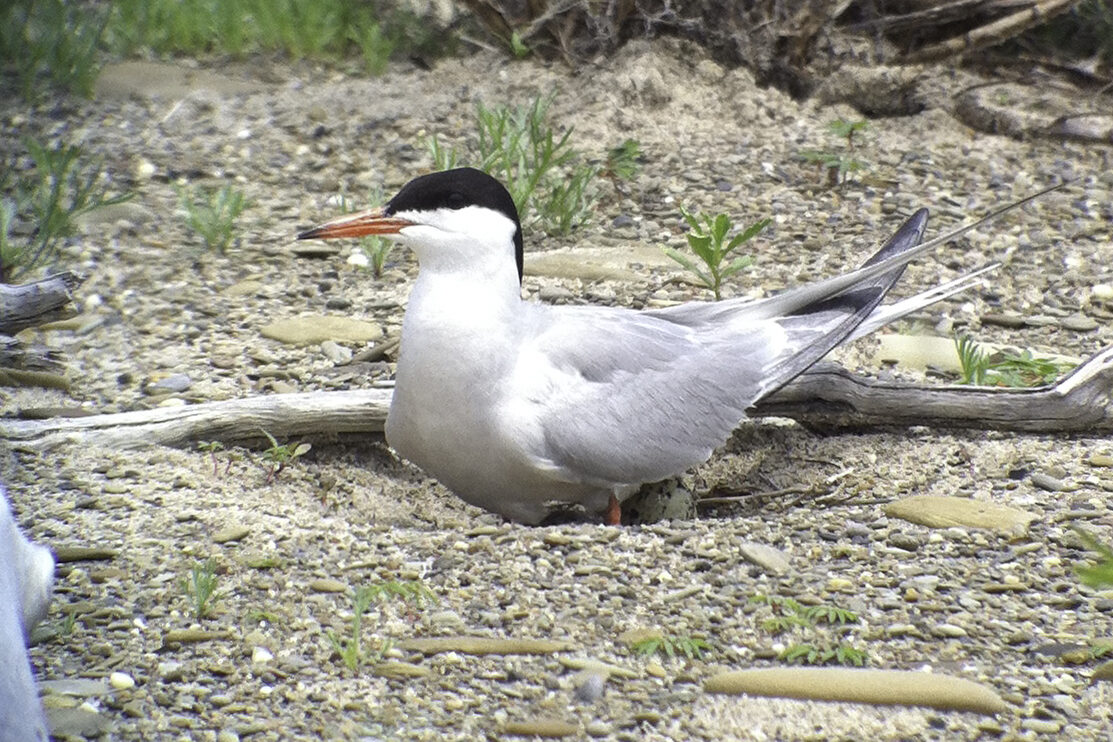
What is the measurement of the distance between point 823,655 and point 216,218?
3113 millimetres

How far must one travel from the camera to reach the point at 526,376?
348 cm

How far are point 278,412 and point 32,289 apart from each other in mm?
683

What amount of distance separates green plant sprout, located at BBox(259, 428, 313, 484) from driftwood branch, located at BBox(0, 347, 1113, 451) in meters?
0.04

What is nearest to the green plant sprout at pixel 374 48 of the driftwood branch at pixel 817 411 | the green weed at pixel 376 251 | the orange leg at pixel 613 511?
the green weed at pixel 376 251

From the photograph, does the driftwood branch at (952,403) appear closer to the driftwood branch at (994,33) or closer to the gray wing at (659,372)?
the gray wing at (659,372)

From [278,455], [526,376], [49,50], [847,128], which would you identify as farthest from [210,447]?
[49,50]

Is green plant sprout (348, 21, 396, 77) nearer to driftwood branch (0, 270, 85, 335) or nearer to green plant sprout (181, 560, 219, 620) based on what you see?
driftwood branch (0, 270, 85, 335)

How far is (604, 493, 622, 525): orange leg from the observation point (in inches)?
144

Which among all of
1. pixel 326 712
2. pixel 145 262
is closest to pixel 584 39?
pixel 145 262

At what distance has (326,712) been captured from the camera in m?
2.55

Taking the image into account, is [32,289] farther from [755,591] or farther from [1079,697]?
[1079,697]

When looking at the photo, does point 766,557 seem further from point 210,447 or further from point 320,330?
point 320,330

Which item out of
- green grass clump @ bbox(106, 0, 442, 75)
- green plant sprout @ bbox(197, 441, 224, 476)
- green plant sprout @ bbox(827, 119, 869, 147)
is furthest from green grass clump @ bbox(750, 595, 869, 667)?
green grass clump @ bbox(106, 0, 442, 75)

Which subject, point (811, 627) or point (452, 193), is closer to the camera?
point (811, 627)
